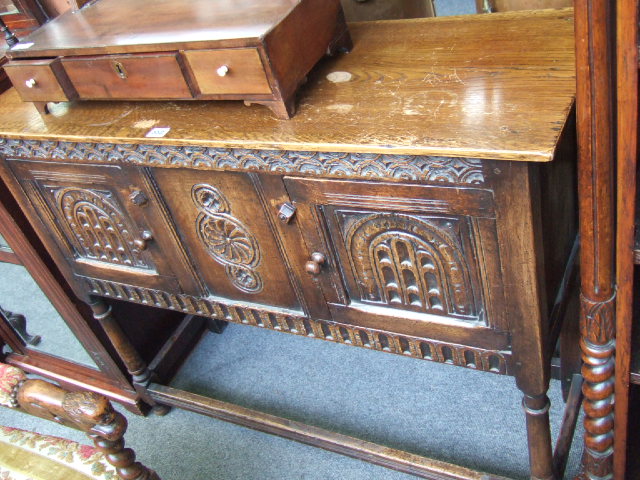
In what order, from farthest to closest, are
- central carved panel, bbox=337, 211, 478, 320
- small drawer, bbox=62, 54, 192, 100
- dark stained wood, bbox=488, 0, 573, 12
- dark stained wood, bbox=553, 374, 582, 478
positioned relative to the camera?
dark stained wood, bbox=553, 374, 582, 478
dark stained wood, bbox=488, 0, 573, 12
small drawer, bbox=62, 54, 192, 100
central carved panel, bbox=337, 211, 478, 320

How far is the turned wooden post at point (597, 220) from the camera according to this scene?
3.00 ft

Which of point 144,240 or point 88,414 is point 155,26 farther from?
point 88,414

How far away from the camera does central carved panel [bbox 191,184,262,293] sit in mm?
1372

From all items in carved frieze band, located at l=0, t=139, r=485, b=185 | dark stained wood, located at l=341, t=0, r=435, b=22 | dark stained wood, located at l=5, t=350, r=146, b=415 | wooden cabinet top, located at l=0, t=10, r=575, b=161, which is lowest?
dark stained wood, located at l=5, t=350, r=146, b=415

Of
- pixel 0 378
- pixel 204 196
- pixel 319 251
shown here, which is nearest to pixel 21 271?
pixel 0 378

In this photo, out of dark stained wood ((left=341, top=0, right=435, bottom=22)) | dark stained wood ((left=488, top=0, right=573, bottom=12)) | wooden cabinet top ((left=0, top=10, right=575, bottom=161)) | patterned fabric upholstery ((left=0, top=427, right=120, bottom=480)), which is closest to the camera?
wooden cabinet top ((left=0, top=10, right=575, bottom=161))

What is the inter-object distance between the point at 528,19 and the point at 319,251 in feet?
1.99

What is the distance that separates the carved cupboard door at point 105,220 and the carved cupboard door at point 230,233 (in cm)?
6

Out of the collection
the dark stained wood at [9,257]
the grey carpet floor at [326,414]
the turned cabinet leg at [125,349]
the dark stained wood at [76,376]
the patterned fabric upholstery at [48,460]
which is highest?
the dark stained wood at [9,257]

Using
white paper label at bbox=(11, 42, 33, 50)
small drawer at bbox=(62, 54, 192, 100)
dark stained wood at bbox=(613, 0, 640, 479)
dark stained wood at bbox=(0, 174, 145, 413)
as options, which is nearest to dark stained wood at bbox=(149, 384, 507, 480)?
dark stained wood at bbox=(0, 174, 145, 413)

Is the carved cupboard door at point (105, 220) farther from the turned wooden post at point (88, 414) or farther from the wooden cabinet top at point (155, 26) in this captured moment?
the turned wooden post at point (88, 414)

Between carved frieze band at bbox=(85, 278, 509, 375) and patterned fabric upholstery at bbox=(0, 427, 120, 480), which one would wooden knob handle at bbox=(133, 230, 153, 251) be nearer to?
carved frieze band at bbox=(85, 278, 509, 375)

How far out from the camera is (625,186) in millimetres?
995

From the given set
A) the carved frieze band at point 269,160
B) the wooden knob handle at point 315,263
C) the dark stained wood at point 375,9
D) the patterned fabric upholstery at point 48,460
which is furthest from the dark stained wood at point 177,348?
the dark stained wood at point 375,9
